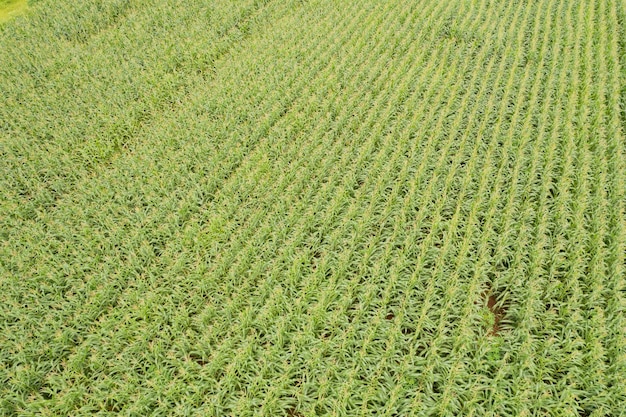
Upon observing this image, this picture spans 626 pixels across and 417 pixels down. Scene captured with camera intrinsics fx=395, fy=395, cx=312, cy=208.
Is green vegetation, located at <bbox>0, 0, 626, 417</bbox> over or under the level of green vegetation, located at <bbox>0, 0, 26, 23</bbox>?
under

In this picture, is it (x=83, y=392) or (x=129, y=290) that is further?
(x=129, y=290)

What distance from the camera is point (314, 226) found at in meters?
7.12

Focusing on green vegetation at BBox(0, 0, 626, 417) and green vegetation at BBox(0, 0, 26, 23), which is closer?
green vegetation at BBox(0, 0, 626, 417)

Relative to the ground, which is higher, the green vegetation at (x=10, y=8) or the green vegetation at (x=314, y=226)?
the green vegetation at (x=10, y=8)

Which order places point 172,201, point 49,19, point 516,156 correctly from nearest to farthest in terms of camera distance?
point 172,201
point 516,156
point 49,19

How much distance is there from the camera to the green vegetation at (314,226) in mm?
5148

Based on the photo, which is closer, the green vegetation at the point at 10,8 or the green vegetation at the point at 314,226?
the green vegetation at the point at 314,226

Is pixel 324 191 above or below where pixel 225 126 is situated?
below

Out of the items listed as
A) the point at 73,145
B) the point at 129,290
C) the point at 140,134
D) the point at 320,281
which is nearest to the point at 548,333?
the point at 320,281

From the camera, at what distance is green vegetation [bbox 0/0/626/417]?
203 inches

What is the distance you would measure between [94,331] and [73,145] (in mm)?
5069

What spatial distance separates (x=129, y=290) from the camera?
20.5ft

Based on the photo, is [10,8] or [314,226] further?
[10,8]

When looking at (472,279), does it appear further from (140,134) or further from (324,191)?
(140,134)
